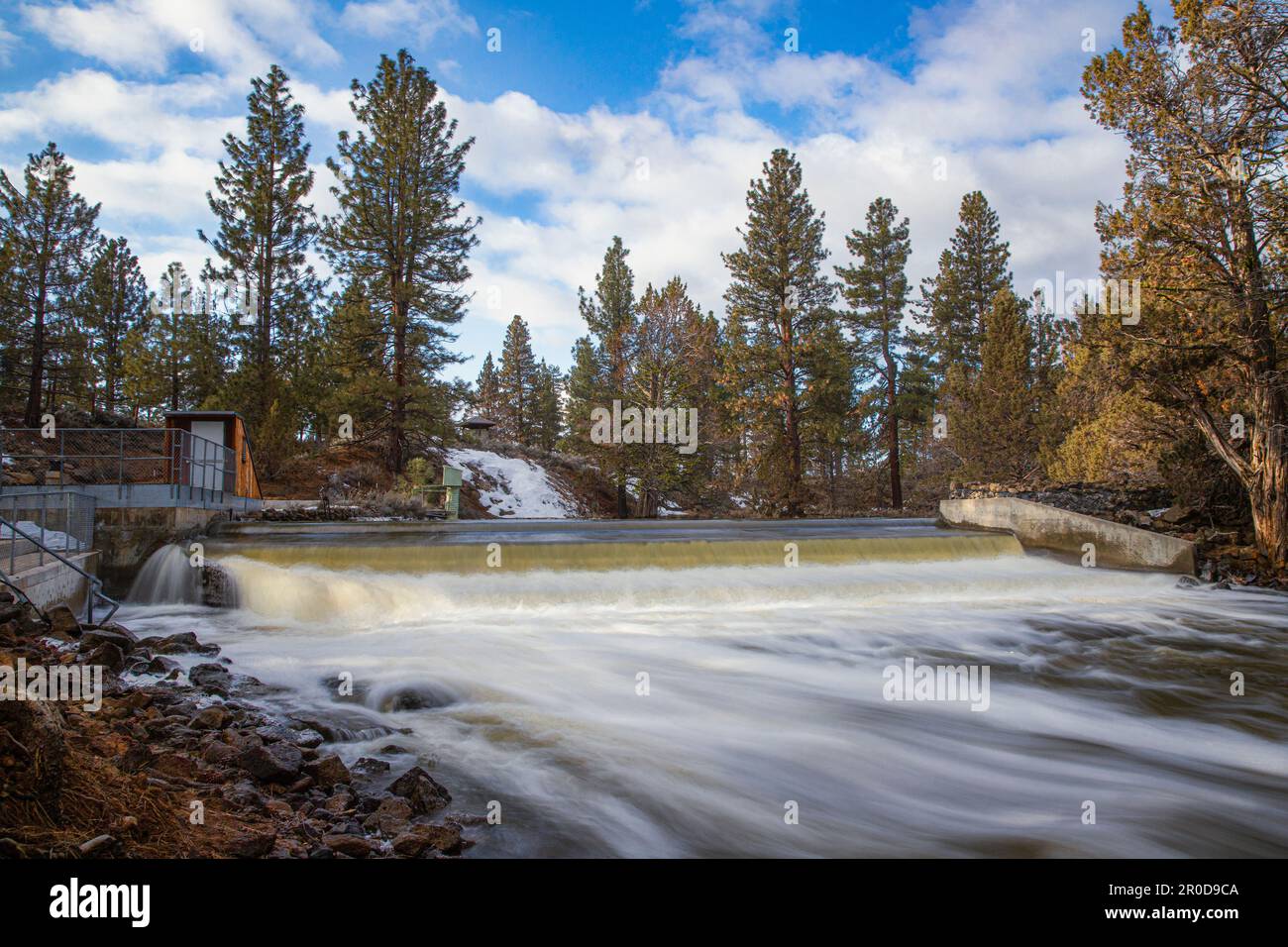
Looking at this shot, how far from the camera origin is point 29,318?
28875 mm

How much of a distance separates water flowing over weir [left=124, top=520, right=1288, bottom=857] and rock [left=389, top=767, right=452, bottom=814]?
0.12 metres

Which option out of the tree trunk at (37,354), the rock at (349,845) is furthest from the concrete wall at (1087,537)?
the tree trunk at (37,354)

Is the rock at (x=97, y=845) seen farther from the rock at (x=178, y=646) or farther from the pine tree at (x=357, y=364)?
the pine tree at (x=357, y=364)

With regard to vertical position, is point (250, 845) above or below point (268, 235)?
below

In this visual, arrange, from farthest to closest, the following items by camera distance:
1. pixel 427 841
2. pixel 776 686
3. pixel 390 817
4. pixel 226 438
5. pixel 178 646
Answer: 1. pixel 226 438
2. pixel 178 646
3. pixel 776 686
4. pixel 390 817
5. pixel 427 841

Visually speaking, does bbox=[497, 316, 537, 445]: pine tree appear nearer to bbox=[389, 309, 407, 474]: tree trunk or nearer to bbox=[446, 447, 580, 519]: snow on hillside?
bbox=[446, 447, 580, 519]: snow on hillside

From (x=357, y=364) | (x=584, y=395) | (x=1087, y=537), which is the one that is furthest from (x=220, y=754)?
(x=584, y=395)

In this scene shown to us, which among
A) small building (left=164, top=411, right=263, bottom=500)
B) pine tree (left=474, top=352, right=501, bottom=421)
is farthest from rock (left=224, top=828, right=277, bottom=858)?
pine tree (left=474, top=352, right=501, bottom=421)

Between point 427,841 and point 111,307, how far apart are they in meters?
47.3

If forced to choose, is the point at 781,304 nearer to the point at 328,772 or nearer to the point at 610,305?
the point at 610,305

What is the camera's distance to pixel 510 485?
33.4 m

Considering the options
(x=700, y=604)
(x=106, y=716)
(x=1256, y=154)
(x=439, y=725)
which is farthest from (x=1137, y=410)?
(x=106, y=716)

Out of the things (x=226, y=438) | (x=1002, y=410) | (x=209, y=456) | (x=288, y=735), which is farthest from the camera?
(x=1002, y=410)
